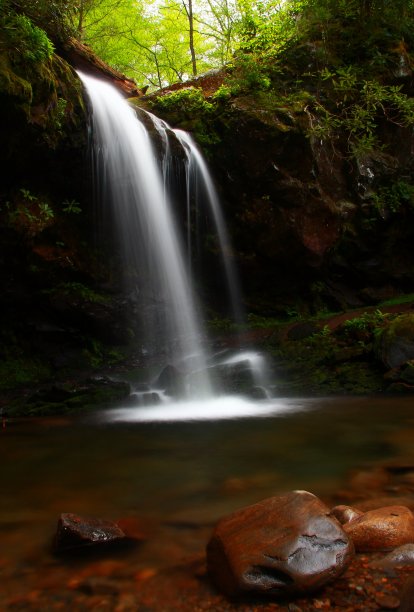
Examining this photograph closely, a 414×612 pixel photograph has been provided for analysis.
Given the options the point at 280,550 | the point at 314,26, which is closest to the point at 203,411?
the point at 280,550

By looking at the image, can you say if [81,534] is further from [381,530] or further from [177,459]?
[177,459]

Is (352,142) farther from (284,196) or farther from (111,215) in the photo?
(111,215)

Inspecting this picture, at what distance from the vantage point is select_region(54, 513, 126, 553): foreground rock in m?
2.75

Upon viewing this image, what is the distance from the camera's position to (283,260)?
11500mm

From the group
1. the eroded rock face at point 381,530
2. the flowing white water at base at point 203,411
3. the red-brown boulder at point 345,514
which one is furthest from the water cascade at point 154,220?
the eroded rock face at point 381,530

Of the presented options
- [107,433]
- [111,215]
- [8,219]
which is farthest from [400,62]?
[107,433]

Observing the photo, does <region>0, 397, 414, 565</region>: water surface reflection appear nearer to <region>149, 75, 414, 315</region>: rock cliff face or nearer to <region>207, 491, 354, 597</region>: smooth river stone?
<region>207, 491, 354, 597</region>: smooth river stone

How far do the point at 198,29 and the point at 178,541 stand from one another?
25303 mm

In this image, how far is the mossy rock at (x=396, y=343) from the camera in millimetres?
7734

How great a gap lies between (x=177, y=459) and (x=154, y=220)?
6.68 metres

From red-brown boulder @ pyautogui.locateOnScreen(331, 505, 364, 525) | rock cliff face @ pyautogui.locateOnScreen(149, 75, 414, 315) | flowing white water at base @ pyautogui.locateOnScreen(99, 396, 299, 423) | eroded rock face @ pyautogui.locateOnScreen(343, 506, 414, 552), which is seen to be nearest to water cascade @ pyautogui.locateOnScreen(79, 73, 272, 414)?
rock cliff face @ pyautogui.locateOnScreen(149, 75, 414, 315)

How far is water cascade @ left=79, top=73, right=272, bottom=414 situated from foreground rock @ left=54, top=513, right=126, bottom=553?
19.2 feet

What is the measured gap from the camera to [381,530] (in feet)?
8.31

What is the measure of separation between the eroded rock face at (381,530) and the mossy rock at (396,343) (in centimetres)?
551
